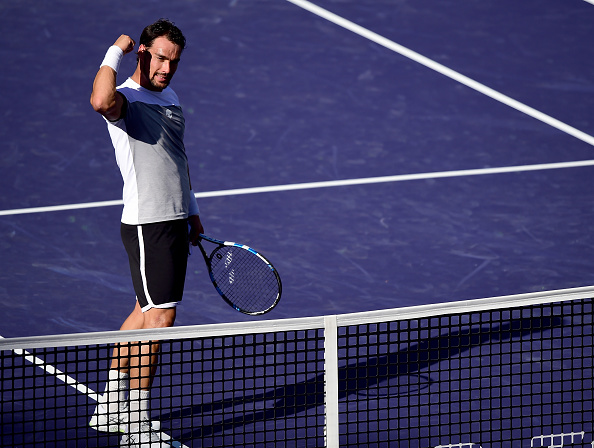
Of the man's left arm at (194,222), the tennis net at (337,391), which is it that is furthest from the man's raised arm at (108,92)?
the tennis net at (337,391)

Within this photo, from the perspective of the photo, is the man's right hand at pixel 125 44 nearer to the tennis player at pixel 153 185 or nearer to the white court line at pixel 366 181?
the tennis player at pixel 153 185

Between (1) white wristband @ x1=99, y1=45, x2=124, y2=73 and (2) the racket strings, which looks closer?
(1) white wristband @ x1=99, y1=45, x2=124, y2=73

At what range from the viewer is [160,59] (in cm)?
464

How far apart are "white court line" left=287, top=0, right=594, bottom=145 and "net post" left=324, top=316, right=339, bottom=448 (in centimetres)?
490

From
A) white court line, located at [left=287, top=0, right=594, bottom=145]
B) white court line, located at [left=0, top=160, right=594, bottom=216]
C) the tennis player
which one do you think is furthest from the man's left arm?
white court line, located at [left=287, top=0, right=594, bottom=145]

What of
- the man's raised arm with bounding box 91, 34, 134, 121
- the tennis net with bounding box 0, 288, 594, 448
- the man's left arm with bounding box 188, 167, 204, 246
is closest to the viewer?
the tennis net with bounding box 0, 288, 594, 448

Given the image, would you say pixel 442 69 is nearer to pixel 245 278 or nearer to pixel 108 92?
pixel 245 278

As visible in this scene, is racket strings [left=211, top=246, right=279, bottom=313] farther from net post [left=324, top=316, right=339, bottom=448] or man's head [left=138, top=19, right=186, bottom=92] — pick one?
net post [left=324, top=316, right=339, bottom=448]

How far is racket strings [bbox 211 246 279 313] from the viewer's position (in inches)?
213

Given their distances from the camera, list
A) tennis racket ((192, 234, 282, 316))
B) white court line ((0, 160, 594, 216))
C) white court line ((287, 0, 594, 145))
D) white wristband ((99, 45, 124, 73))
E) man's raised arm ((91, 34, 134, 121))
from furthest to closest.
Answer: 1. white court line ((287, 0, 594, 145))
2. white court line ((0, 160, 594, 216))
3. tennis racket ((192, 234, 282, 316))
4. white wristband ((99, 45, 124, 73))
5. man's raised arm ((91, 34, 134, 121))

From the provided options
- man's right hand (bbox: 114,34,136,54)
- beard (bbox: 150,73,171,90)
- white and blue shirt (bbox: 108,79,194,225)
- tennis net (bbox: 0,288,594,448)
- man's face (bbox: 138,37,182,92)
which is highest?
man's right hand (bbox: 114,34,136,54)

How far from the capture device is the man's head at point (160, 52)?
464 centimetres

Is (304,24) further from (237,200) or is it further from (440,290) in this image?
(440,290)

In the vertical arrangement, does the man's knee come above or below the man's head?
below
